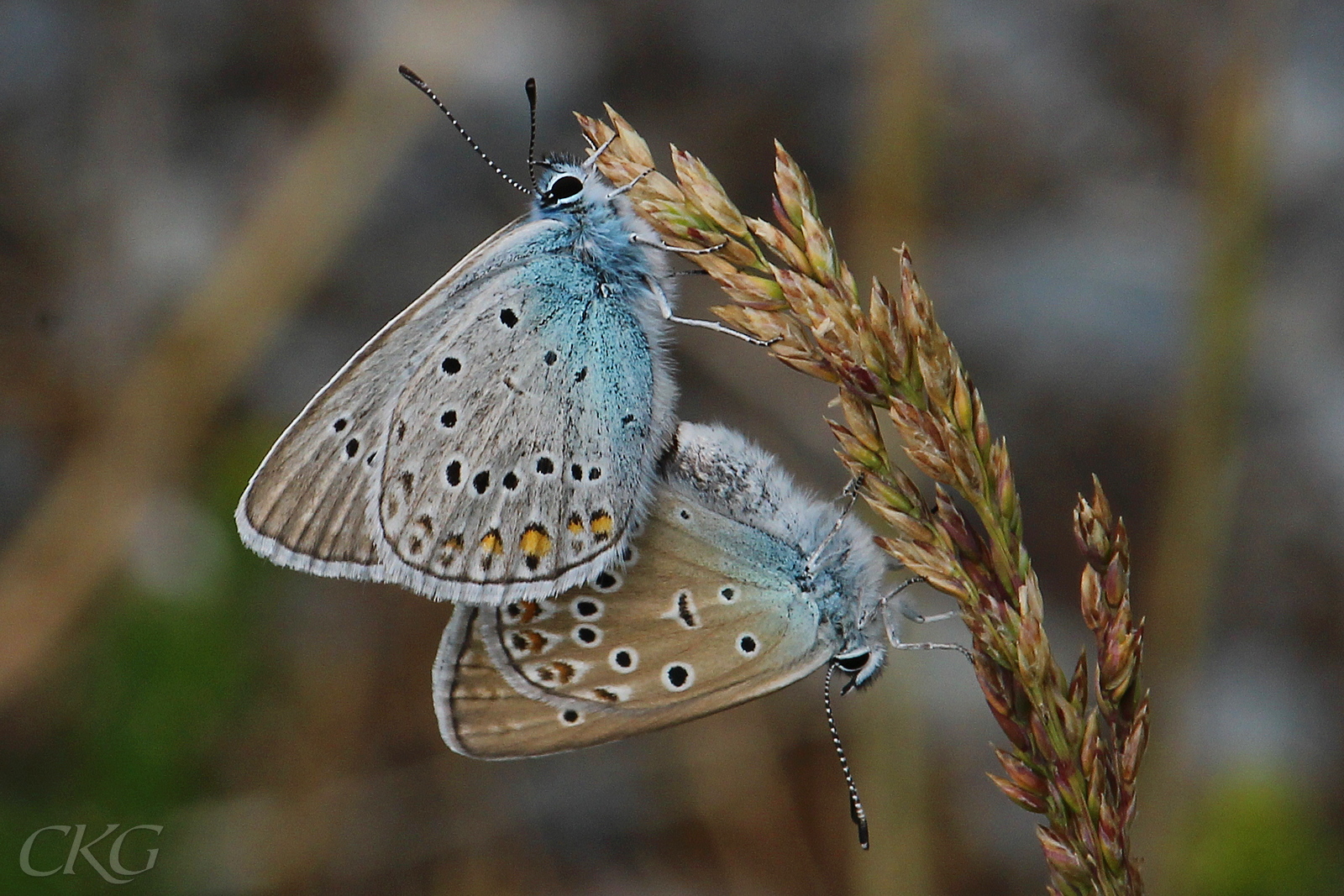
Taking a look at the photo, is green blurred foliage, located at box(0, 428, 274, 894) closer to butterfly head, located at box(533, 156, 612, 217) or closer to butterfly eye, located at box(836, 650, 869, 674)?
butterfly head, located at box(533, 156, 612, 217)

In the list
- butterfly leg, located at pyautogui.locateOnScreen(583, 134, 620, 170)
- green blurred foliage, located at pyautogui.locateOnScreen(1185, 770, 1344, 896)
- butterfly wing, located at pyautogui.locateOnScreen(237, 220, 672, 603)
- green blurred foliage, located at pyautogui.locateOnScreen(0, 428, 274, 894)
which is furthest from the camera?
green blurred foliage, located at pyautogui.locateOnScreen(0, 428, 274, 894)

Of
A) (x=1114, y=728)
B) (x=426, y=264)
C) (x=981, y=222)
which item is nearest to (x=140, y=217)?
(x=426, y=264)

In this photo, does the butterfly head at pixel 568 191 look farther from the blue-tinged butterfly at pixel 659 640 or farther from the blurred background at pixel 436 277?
the blurred background at pixel 436 277

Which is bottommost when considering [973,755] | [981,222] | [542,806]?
[542,806]

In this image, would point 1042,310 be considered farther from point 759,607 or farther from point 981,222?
point 759,607

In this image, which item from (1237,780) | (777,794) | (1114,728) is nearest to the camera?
(1114,728)

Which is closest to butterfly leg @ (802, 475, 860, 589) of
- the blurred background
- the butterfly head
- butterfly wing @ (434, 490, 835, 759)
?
butterfly wing @ (434, 490, 835, 759)
